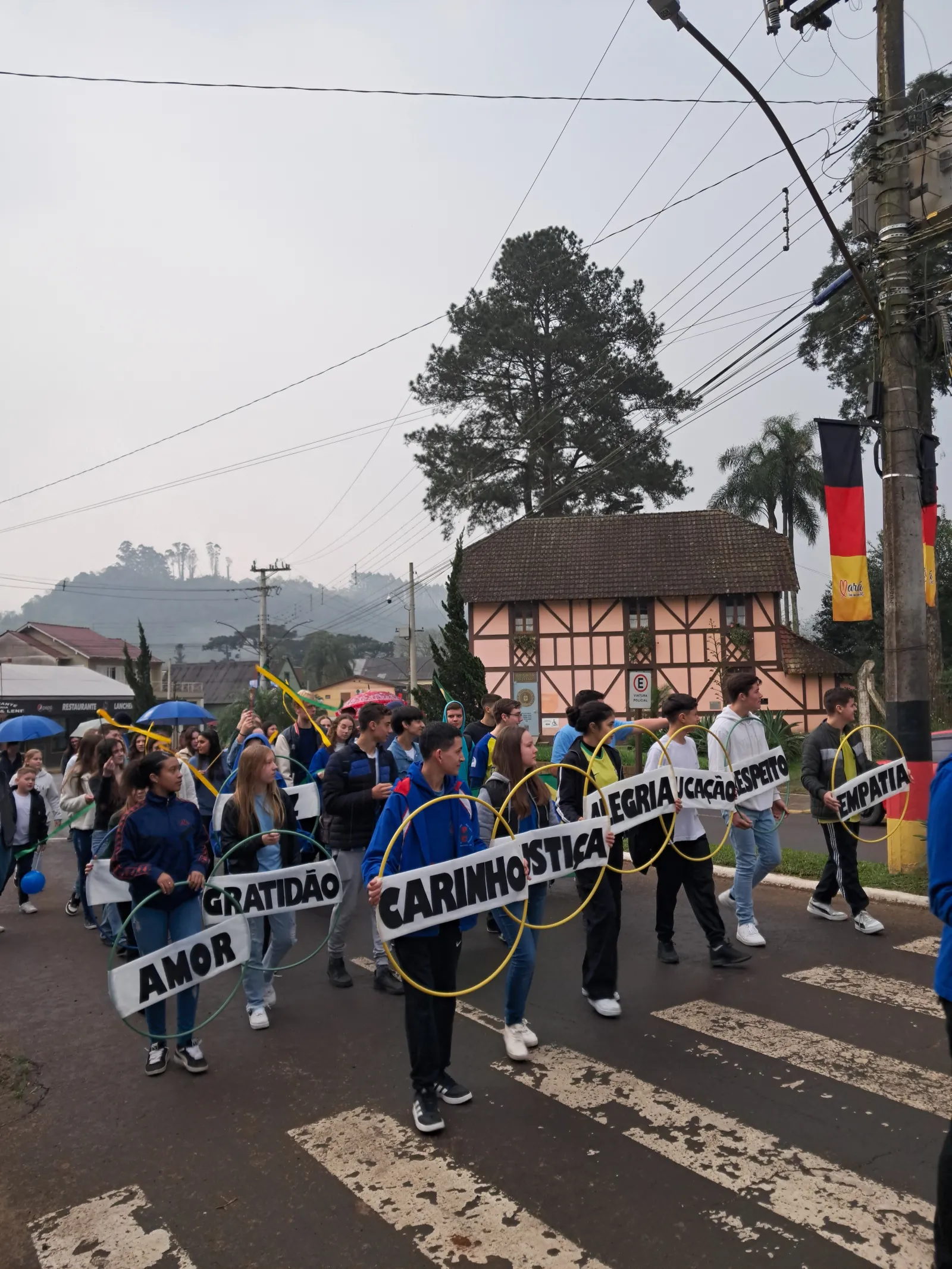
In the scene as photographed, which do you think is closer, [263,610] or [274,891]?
[274,891]

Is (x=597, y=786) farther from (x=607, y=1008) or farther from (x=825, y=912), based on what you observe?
(x=825, y=912)

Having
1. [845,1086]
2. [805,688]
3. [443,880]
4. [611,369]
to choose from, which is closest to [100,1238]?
[443,880]

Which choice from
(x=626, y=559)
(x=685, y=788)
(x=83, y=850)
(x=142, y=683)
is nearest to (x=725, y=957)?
(x=685, y=788)

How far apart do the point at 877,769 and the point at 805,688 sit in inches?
963

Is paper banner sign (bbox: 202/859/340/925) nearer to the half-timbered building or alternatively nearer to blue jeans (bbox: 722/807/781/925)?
blue jeans (bbox: 722/807/781/925)

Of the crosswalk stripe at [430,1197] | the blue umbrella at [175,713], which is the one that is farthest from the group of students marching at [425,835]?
the blue umbrella at [175,713]

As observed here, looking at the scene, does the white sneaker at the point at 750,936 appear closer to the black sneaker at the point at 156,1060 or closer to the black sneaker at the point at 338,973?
the black sneaker at the point at 338,973

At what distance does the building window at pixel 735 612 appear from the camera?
32.6 metres

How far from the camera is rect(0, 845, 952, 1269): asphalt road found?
3.63 meters

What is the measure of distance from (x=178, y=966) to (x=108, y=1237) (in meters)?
1.80

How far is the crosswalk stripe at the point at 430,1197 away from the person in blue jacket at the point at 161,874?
133cm

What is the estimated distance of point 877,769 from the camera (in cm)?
865

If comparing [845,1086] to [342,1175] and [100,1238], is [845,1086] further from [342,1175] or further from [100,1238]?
[100,1238]

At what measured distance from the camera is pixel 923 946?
743 centimetres
